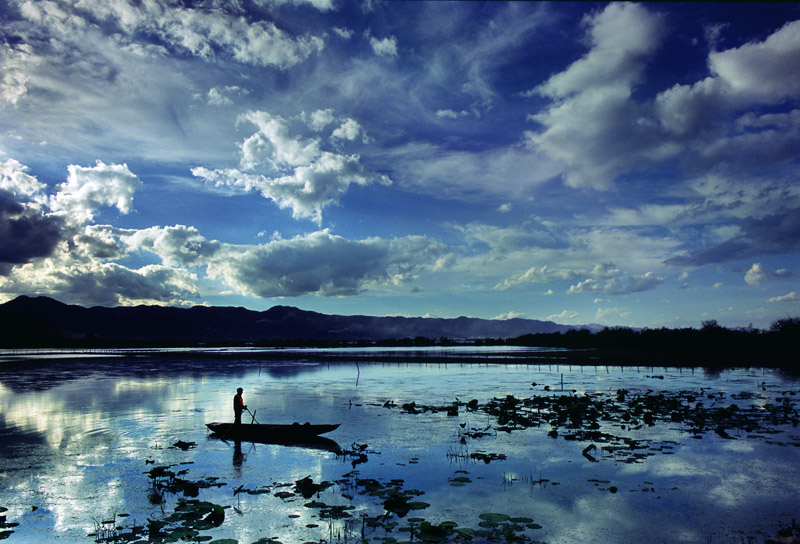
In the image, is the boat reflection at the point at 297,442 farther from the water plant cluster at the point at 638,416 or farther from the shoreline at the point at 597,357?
the shoreline at the point at 597,357

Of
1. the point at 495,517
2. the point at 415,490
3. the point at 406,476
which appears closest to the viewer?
the point at 495,517

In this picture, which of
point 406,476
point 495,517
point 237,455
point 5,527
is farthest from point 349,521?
point 237,455

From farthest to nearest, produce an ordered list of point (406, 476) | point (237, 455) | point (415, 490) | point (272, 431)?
point (272, 431)
point (237, 455)
point (406, 476)
point (415, 490)

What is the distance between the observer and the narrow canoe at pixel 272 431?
22938 millimetres

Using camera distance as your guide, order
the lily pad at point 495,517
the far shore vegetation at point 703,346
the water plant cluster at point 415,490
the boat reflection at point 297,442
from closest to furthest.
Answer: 1. the water plant cluster at point 415,490
2. the lily pad at point 495,517
3. the boat reflection at point 297,442
4. the far shore vegetation at point 703,346

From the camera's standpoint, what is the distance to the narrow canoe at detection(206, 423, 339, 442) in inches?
903

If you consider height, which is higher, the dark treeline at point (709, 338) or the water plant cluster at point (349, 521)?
the dark treeline at point (709, 338)

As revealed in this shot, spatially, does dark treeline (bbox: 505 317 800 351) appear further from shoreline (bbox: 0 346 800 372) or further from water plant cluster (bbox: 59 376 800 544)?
water plant cluster (bbox: 59 376 800 544)

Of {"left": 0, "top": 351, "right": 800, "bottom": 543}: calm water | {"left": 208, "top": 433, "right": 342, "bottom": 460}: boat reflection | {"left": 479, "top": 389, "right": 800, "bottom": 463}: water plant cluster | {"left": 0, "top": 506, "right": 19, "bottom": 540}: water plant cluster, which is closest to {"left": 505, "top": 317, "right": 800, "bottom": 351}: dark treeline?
{"left": 479, "top": 389, "right": 800, "bottom": 463}: water plant cluster

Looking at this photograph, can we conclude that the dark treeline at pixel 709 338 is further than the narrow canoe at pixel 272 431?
Yes

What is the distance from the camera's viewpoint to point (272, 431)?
23.2 m

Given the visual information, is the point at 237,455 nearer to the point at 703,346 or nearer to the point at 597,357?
the point at 597,357

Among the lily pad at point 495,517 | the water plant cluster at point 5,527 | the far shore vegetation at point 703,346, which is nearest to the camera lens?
the water plant cluster at point 5,527

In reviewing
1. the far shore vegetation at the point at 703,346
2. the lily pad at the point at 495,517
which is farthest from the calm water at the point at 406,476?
the far shore vegetation at the point at 703,346
